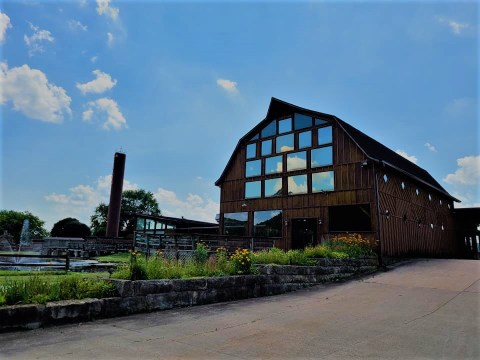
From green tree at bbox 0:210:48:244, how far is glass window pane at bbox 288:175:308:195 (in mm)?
52464

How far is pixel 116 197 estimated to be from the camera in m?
35.1

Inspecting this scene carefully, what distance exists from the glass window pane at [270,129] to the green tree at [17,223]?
167ft

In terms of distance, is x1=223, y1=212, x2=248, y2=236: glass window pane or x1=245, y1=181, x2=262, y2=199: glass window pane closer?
x1=245, y1=181, x2=262, y2=199: glass window pane

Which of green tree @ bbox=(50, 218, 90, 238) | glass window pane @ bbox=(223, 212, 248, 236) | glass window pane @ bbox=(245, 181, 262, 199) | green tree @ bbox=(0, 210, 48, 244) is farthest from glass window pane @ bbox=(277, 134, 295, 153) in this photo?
green tree @ bbox=(0, 210, 48, 244)

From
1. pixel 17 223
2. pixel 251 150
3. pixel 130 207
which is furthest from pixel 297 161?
pixel 17 223

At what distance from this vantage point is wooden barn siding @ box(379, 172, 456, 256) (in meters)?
17.4

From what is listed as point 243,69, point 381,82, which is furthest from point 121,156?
point 381,82

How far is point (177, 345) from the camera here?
4258 millimetres

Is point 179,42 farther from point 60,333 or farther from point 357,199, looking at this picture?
point 357,199

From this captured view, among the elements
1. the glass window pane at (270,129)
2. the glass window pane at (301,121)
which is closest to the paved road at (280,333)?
the glass window pane at (301,121)

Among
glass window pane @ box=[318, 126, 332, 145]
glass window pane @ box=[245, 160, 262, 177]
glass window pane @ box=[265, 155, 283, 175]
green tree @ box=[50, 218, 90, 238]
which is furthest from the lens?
green tree @ box=[50, 218, 90, 238]

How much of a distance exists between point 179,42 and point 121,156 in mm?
27381

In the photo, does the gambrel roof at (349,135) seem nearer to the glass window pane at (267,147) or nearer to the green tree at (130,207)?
the glass window pane at (267,147)

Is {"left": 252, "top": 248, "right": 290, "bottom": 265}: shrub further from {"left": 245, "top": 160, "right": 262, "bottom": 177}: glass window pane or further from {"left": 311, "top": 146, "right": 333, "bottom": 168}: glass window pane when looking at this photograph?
{"left": 245, "top": 160, "right": 262, "bottom": 177}: glass window pane
